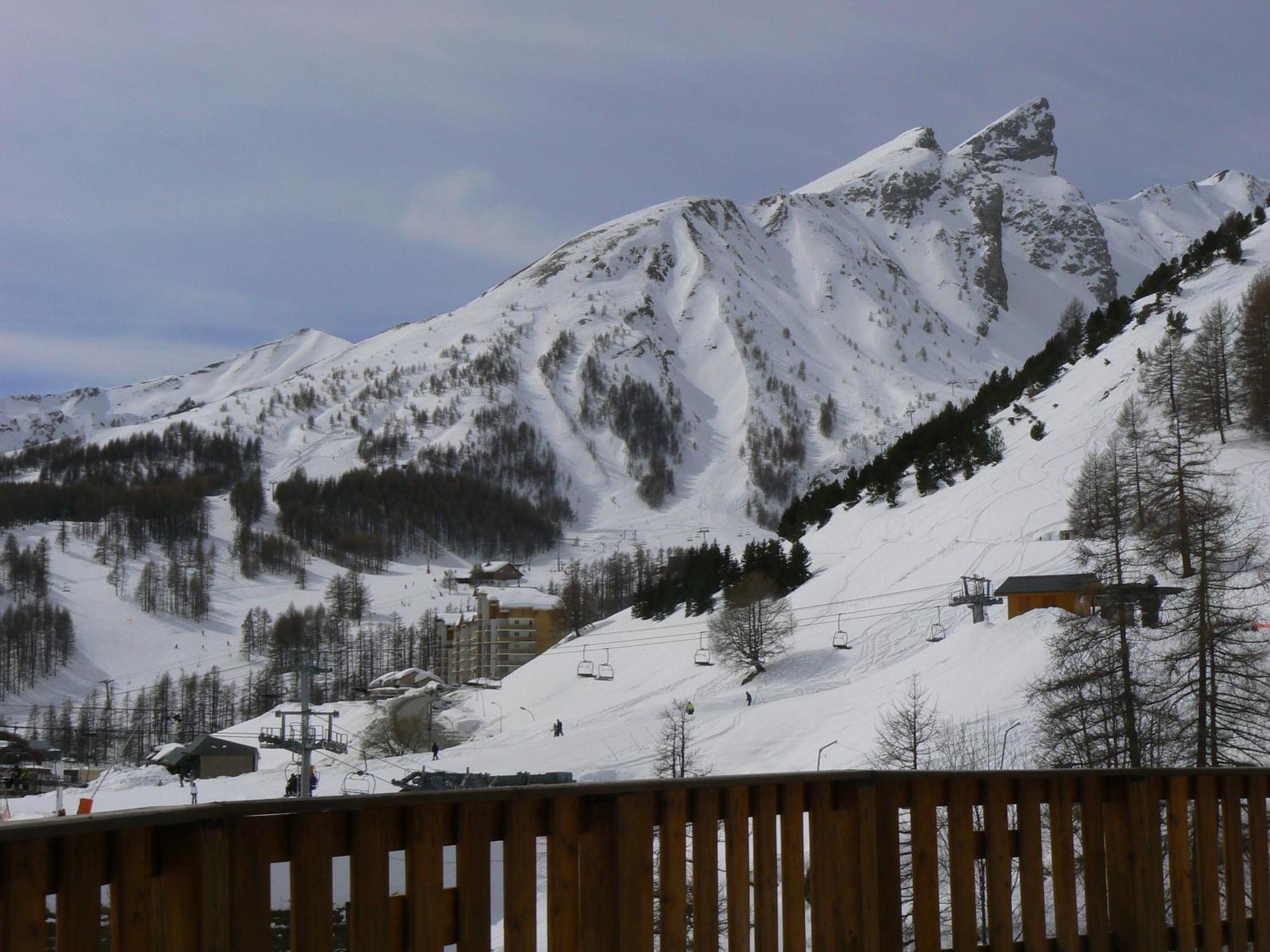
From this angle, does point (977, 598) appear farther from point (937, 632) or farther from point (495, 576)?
point (495, 576)

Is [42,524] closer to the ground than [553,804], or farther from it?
farther from it

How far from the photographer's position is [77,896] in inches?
144

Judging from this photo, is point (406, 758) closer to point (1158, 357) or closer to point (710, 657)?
point (710, 657)

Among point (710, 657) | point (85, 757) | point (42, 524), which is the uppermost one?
point (42, 524)

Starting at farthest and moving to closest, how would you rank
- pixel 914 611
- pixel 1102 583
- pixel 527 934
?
pixel 914 611 → pixel 1102 583 → pixel 527 934

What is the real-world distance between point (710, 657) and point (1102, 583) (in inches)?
1375

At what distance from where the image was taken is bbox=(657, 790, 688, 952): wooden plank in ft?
16.9

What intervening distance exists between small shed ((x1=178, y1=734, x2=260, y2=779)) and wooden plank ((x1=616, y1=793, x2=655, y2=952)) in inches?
2870

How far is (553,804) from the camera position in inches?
192

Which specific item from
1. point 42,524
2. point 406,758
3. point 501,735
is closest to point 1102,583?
point 501,735

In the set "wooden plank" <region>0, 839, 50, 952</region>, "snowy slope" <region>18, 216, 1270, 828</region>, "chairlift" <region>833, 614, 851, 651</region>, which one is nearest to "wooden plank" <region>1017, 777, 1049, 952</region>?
"wooden plank" <region>0, 839, 50, 952</region>

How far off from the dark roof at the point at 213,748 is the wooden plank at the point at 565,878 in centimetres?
7396

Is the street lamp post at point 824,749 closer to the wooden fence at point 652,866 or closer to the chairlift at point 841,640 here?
the chairlift at point 841,640

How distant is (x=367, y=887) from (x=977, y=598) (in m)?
53.9
